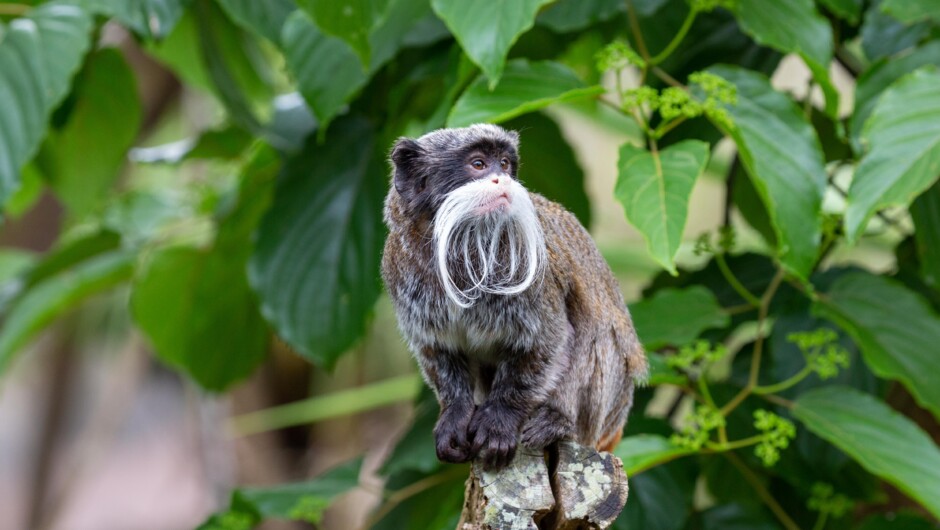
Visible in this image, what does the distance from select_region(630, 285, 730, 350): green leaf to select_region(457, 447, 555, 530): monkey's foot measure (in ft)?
2.74

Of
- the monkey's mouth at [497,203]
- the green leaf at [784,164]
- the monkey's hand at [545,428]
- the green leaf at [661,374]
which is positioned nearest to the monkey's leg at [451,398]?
the monkey's hand at [545,428]

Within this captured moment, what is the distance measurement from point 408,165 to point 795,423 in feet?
5.86

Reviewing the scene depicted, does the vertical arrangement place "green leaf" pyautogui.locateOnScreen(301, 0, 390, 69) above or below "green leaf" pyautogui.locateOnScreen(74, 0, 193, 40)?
above

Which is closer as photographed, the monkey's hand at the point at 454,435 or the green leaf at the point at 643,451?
the monkey's hand at the point at 454,435

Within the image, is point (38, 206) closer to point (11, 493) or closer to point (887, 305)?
point (11, 493)

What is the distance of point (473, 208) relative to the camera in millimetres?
1947

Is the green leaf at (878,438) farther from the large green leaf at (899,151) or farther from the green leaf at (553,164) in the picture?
the green leaf at (553,164)

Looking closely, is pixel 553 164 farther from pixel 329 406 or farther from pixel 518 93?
pixel 329 406

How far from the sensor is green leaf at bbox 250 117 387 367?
3.36 metres

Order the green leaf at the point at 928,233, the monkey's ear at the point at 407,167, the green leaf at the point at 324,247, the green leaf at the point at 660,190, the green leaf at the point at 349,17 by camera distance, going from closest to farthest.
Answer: the monkey's ear at the point at 407,167 → the green leaf at the point at 660,190 → the green leaf at the point at 349,17 → the green leaf at the point at 928,233 → the green leaf at the point at 324,247

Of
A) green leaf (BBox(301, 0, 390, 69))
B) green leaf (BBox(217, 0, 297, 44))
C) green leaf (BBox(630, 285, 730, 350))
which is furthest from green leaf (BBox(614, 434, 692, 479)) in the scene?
green leaf (BBox(217, 0, 297, 44))

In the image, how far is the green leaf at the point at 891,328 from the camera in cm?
283

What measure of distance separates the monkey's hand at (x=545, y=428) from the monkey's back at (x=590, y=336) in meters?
0.05

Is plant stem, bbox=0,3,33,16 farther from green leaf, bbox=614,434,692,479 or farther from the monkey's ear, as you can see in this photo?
green leaf, bbox=614,434,692,479
